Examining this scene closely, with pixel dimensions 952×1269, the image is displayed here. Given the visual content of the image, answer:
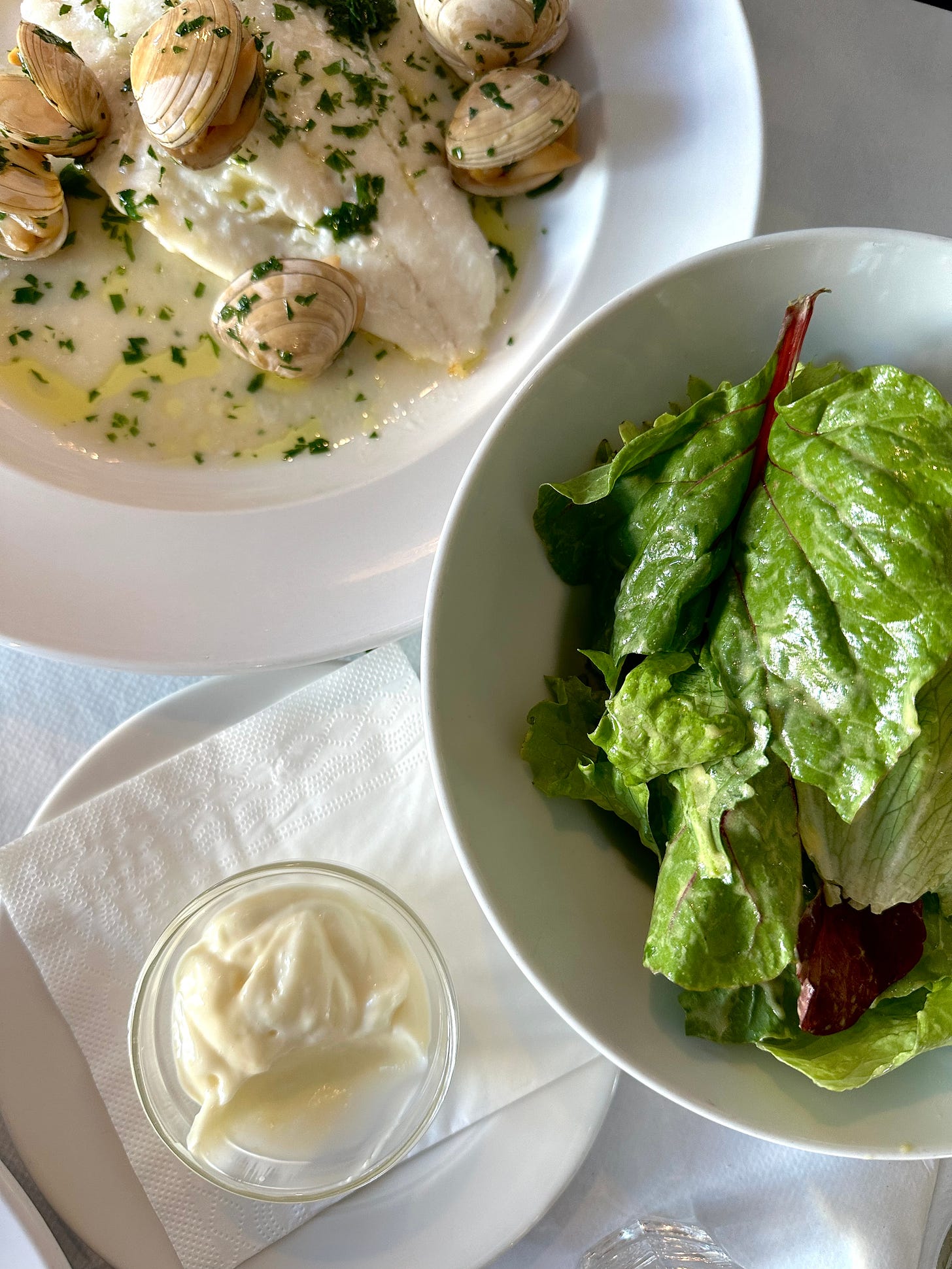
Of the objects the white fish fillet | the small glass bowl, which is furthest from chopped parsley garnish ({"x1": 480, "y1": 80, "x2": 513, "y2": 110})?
the small glass bowl

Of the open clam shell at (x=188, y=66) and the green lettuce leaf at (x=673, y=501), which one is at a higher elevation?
the open clam shell at (x=188, y=66)

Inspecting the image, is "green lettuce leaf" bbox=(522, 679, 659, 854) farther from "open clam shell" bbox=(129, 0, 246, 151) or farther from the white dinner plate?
"open clam shell" bbox=(129, 0, 246, 151)

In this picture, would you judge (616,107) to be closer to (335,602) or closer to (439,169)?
(439,169)

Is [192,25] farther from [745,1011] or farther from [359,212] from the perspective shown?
[745,1011]

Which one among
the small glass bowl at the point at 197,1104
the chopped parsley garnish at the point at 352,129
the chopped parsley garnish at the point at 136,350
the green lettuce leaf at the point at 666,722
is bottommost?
the small glass bowl at the point at 197,1104

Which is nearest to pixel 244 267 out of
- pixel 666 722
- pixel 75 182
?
pixel 75 182

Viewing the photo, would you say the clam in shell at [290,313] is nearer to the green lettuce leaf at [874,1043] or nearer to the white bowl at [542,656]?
the white bowl at [542,656]

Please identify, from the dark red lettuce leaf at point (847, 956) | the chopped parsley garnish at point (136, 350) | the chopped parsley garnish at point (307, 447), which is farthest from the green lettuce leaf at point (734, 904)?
the chopped parsley garnish at point (136, 350)
